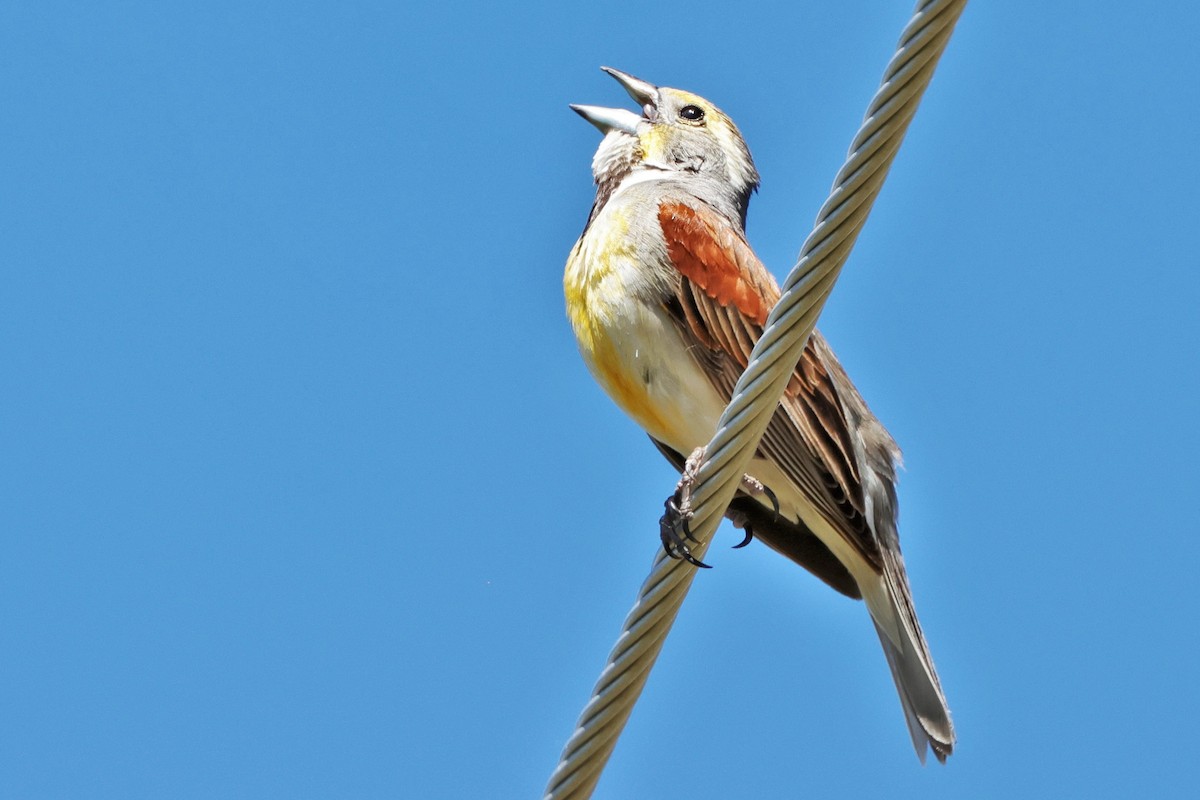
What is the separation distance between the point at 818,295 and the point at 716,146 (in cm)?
345

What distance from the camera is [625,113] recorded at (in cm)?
652

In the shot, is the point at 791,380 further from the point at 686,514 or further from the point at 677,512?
the point at 686,514

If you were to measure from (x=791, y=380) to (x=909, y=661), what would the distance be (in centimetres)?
107

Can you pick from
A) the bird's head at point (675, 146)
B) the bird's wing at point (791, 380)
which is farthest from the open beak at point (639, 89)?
the bird's wing at point (791, 380)

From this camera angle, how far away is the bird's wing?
5070mm

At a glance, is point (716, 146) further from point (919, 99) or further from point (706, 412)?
point (919, 99)

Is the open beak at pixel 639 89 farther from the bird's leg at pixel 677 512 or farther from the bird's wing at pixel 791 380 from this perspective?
the bird's leg at pixel 677 512

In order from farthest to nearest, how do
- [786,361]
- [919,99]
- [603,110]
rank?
[603,110] < [786,361] < [919,99]

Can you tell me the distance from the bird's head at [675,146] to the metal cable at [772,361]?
2.99 metres

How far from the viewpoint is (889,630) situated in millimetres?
5344

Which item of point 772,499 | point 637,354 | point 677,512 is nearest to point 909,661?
point 772,499

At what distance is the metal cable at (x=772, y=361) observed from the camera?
2.99m

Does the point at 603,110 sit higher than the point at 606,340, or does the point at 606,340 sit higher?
the point at 603,110

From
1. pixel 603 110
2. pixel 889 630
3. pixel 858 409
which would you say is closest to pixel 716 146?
pixel 603 110
